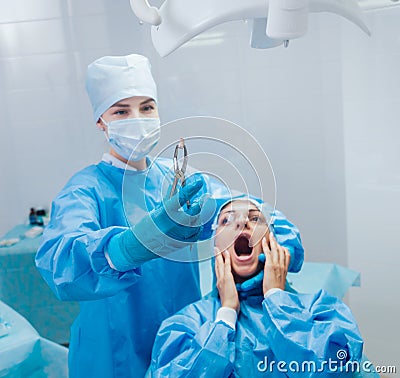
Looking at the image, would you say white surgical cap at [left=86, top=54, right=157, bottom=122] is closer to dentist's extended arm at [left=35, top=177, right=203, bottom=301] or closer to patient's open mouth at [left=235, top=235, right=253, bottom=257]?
dentist's extended arm at [left=35, top=177, right=203, bottom=301]

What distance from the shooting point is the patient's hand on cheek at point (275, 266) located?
169cm

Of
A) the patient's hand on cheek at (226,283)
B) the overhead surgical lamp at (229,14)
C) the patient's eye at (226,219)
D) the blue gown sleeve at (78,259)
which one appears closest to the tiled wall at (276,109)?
the patient's hand on cheek at (226,283)

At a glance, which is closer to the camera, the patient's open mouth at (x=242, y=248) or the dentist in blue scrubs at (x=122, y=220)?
the dentist in blue scrubs at (x=122, y=220)

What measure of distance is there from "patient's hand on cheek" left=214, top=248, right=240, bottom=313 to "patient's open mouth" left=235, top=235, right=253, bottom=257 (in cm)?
5

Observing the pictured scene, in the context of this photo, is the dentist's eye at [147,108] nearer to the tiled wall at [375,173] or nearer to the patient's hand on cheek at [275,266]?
the patient's hand on cheek at [275,266]

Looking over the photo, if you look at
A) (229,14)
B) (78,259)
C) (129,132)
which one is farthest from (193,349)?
(229,14)

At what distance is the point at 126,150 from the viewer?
1843 millimetres

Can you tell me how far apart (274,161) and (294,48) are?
564 mm

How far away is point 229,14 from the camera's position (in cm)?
67

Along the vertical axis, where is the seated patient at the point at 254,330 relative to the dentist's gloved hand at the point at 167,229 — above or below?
below

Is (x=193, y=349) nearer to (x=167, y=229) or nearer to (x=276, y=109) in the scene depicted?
(x=167, y=229)

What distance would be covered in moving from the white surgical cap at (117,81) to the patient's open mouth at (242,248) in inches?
22.3

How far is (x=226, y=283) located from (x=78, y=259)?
52cm

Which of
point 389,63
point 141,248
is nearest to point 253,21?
point 141,248
